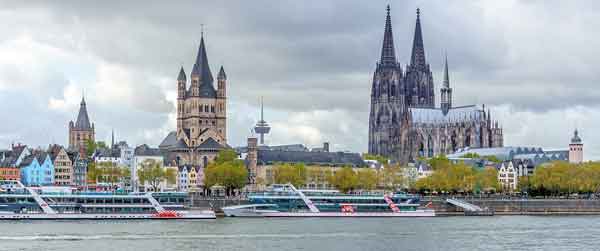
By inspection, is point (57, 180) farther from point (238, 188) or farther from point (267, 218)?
point (267, 218)

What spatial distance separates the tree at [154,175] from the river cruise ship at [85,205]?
4171 centimetres

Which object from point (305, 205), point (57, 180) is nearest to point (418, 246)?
point (305, 205)

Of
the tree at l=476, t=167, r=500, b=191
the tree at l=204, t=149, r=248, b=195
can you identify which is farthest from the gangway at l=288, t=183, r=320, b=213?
the tree at l=476, t=167, r=500, b=191

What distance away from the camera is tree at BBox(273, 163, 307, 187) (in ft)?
526

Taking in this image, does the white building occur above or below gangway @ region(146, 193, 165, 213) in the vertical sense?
above

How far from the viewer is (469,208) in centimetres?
13238

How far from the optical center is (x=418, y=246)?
81.8 m

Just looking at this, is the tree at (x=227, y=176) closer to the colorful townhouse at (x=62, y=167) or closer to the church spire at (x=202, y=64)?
the colorful townhouse at (x=62, y=167)

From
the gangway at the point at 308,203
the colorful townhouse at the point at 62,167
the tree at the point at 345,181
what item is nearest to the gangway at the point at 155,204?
the gangway at the point at 308,203

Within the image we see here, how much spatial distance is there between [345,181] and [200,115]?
3530 centimetres

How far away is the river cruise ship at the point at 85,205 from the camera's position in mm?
108688

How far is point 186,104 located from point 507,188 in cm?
5000

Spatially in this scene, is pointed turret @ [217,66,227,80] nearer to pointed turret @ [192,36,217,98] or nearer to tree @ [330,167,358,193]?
pointed turret @ [192,36,217,98]

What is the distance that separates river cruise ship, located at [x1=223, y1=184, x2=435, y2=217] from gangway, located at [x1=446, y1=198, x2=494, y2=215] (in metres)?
8.18
